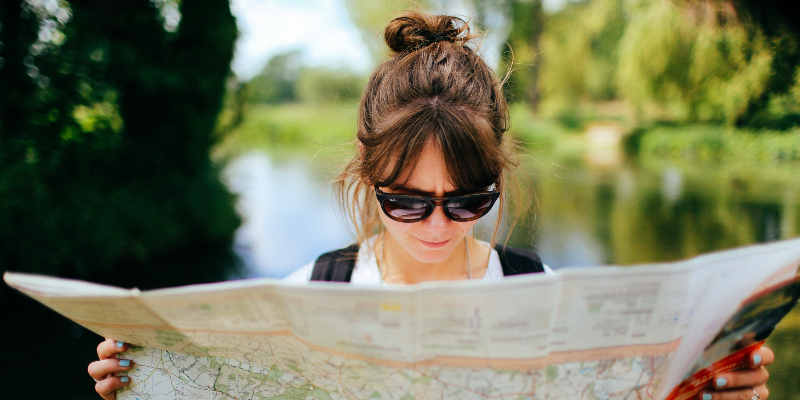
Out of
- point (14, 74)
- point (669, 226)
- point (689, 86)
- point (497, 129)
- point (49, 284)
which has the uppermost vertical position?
point (689, 86)

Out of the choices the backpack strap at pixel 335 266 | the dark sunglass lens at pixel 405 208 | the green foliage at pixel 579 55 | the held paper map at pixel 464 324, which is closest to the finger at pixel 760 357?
the held paper map at pixel 464 324

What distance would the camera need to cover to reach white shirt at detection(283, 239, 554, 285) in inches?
45.1

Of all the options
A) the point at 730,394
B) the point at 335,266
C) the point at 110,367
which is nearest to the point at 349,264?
the point at 335,266

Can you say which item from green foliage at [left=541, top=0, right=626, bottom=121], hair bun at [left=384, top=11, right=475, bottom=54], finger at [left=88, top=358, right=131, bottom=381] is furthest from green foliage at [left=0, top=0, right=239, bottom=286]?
green foliage at [left=541, top=0, right=626, bottom=121]

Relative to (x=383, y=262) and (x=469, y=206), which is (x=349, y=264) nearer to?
(x=383, y=262)

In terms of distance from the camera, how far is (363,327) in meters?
0.64

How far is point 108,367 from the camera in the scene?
2.54 ft

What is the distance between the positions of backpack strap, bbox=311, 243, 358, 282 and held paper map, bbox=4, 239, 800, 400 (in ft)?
1.26

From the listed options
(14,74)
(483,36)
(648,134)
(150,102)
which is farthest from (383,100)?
(648,134)

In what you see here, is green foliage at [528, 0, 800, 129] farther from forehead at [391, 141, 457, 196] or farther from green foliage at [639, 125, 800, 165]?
forehead at [391, 141, 457, 196]

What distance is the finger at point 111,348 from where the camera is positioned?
77cm

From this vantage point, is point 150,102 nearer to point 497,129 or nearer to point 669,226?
point 497,129

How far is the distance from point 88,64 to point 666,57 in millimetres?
4966

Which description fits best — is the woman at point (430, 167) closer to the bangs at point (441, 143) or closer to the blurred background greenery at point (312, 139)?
the bangs at point (441, 143)
